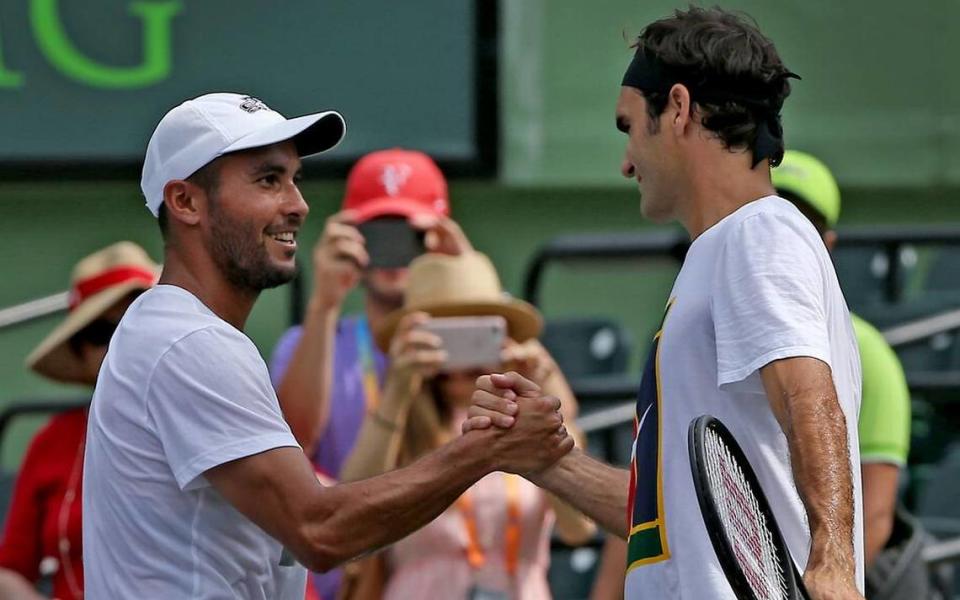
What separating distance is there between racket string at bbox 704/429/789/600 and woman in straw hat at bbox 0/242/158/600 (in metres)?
2.20

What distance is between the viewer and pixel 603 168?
28.2ft

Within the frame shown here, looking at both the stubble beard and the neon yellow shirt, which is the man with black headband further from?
the neon yellow shirt

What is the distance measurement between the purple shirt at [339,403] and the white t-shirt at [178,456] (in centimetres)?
180

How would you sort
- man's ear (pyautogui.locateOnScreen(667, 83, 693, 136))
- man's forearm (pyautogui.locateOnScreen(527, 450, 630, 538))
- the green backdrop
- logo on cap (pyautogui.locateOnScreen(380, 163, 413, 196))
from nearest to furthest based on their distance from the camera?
man's ear (pyautogui.locateOnScreen(667, 83, 693, 136)), man's forearm (pyautogui.locateOnScreen(527, 450, 630, 538)), logo on cap (pyautogui.locateOnScreen(380, 163, 413, 196)), the green backdrop

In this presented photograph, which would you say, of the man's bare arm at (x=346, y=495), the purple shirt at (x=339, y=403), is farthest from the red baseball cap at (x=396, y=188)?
the man's bare arm at (x=346, y=495)

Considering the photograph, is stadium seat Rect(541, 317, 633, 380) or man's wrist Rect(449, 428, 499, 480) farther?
stadium seat Rect(541, 317, 633, 380)

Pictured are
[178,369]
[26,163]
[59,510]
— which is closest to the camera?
[178,369]

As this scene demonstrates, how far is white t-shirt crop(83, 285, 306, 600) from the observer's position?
11.1 ft

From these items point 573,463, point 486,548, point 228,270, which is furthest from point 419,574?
point 228,270

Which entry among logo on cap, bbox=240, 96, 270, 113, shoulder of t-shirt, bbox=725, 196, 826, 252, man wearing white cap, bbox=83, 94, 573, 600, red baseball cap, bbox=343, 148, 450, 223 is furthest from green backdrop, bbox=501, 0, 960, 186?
shoulder of t-shirt, bbox=725, 196, 826, 252

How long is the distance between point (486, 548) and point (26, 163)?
3.00 m

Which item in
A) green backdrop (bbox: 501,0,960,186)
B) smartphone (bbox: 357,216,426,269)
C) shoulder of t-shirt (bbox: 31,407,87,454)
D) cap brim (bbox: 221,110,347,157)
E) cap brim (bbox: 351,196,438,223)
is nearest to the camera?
cap brim (bbox: 221,110,347,157)

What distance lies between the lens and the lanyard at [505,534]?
507 cm

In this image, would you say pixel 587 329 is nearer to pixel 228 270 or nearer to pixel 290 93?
pixel 290 93
